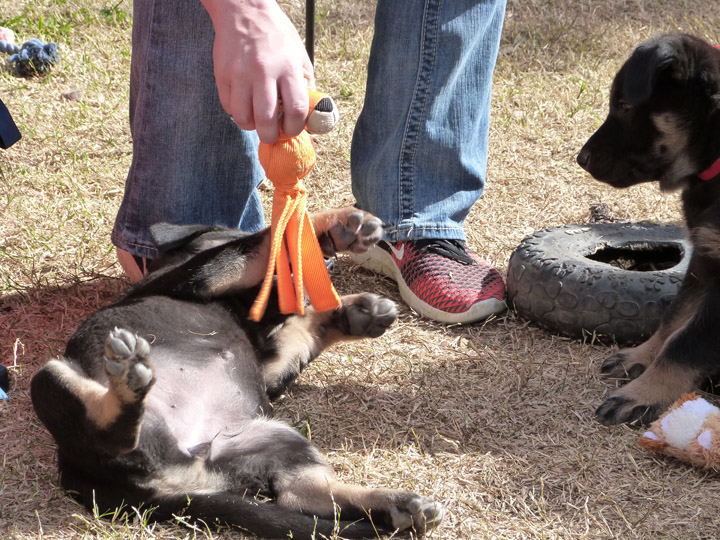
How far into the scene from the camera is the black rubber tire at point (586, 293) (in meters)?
2.95

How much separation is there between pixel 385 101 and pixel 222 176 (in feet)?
2.64

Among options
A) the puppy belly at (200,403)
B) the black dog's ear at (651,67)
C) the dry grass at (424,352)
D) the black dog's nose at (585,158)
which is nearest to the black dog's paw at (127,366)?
the puppy belly at (200,403)

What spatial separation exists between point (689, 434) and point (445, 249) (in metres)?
1.44

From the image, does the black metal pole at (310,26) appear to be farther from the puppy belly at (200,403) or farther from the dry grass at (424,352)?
the puppy belly at (200,403)

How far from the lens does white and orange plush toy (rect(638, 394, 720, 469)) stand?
223 centimetres

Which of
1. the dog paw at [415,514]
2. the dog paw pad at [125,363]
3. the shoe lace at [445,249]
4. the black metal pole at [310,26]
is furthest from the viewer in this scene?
the black metal pole at [310,26]

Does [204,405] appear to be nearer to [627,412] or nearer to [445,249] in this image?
[627,412]

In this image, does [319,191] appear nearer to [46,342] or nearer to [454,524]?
[46,342]

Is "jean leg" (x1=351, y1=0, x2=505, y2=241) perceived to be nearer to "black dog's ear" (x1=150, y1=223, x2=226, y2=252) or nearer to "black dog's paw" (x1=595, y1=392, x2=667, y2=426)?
"black dog's ear" (x1=150, y1=223, x2=226, y2=252)

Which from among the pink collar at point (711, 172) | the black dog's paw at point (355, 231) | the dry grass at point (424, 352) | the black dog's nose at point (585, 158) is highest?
the pink collar at point (711, 172)

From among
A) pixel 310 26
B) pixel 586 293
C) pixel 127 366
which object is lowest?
pixel 586 293

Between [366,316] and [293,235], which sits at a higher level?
[293,235]

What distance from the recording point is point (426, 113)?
339 cm

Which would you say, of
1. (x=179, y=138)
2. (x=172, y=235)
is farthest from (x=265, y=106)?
(x=179, y=138)
